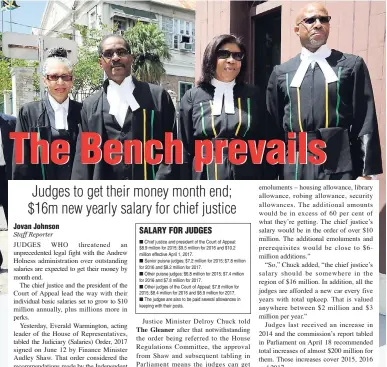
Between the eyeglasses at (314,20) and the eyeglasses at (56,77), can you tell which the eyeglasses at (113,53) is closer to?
the eyeglasses at (56,77)

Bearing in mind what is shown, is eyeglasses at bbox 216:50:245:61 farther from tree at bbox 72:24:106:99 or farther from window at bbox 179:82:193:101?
tree at bbox 72:24:106:99

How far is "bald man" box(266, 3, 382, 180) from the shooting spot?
1.30m

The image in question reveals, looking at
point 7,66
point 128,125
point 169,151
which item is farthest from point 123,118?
point 7,66

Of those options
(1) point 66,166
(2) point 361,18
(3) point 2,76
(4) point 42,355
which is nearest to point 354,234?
(2) point 361,18

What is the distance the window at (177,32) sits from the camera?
158cm

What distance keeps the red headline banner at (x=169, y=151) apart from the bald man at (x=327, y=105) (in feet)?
0.06

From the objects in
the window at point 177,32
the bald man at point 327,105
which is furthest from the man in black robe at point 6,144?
the bald man at point 327,105

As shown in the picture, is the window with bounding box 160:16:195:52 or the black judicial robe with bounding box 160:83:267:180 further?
the window with bounding box 160:16:195:52

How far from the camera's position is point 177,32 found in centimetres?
161

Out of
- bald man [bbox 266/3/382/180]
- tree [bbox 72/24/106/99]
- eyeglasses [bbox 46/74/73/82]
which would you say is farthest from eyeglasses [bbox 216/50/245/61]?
eyeglasses [bbox 46/74/73/82]

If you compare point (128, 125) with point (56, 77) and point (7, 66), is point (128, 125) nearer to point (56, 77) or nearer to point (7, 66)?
point (56, 77)

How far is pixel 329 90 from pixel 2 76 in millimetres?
1169

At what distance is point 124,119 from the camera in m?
1.36

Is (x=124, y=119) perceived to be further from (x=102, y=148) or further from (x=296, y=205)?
(x=296, y=205)
